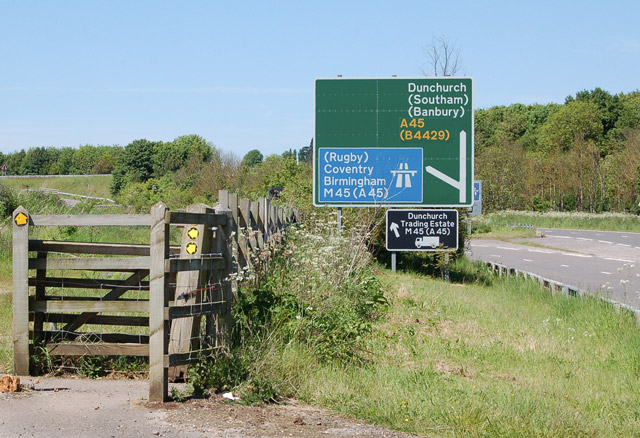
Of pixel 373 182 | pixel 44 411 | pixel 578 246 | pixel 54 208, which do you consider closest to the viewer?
pixel 44 411

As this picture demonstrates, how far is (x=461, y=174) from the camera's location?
18156mm

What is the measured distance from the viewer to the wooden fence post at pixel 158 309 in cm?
606

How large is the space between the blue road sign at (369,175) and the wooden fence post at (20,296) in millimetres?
11417

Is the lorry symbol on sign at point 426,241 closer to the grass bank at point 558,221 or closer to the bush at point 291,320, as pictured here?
the bush at point 291,320

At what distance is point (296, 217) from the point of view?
19859mm

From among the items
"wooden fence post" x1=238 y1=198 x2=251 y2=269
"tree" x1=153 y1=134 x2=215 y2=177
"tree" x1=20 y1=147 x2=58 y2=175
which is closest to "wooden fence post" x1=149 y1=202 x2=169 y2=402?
"wooden fence post" x1=238 y1=198 x2=251 y2=269

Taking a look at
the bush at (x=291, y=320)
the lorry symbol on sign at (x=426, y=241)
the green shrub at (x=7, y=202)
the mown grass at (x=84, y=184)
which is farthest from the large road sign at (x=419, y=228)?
the mown grass at (x=84, y=184)

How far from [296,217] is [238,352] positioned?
13278mm

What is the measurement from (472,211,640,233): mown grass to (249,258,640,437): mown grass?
3478 centimetres

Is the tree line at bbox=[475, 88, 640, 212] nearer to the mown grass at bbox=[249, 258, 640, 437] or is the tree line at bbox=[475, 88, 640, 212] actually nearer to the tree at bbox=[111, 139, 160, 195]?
the tree at bbox=[111, 139, 160, 195]

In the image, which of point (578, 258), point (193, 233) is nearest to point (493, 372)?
point (193, 233)

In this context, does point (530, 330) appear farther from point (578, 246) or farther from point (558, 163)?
point (558, 163)

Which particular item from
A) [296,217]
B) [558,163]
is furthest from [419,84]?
[558,163]

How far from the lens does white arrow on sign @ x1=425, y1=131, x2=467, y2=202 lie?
59.3 feet
